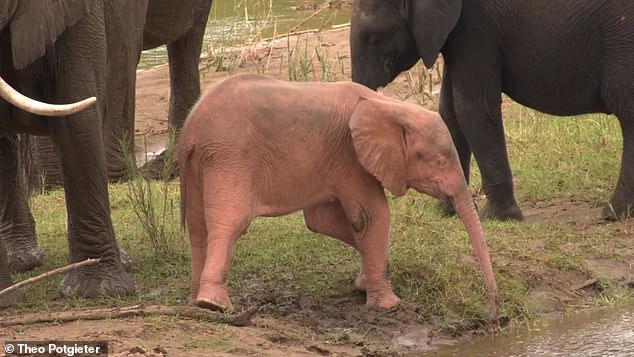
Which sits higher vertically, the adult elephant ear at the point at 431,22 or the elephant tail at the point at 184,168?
the adult elephant ear at the point at 431,22

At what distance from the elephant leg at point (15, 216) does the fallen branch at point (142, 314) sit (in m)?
1.36

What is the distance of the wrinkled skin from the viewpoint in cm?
847

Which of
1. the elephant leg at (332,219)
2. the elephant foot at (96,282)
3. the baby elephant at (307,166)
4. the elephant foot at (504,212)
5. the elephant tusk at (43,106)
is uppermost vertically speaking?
the elephant tusk at (43,106)

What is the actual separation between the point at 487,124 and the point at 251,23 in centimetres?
655

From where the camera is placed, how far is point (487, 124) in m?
7.99

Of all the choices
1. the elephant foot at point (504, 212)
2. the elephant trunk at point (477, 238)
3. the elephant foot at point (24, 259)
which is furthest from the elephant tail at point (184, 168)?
the elephant foot at point (504, 212)

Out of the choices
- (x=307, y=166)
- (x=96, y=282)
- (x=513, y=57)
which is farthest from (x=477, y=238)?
(x=513, y=57)

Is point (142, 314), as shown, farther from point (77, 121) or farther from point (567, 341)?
point (567, 341)

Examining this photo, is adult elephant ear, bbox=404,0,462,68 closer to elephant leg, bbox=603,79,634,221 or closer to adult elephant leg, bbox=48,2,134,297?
elephant leg, bbox=603,79,634,221

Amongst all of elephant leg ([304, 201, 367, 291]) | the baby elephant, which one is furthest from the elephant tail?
elephant leg ([304, 201, 367, 291])

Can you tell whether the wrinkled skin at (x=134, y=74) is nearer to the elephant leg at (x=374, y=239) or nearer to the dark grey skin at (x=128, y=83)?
the dark grey skin at (x=128, y=83)

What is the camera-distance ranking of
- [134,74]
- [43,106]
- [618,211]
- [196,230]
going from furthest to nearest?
[134,74], [618,211], [196,230], [43,106]

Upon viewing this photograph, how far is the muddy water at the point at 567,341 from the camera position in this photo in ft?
20.1

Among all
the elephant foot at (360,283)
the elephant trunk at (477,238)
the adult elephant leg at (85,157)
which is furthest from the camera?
the elephant foot at (360,283)
